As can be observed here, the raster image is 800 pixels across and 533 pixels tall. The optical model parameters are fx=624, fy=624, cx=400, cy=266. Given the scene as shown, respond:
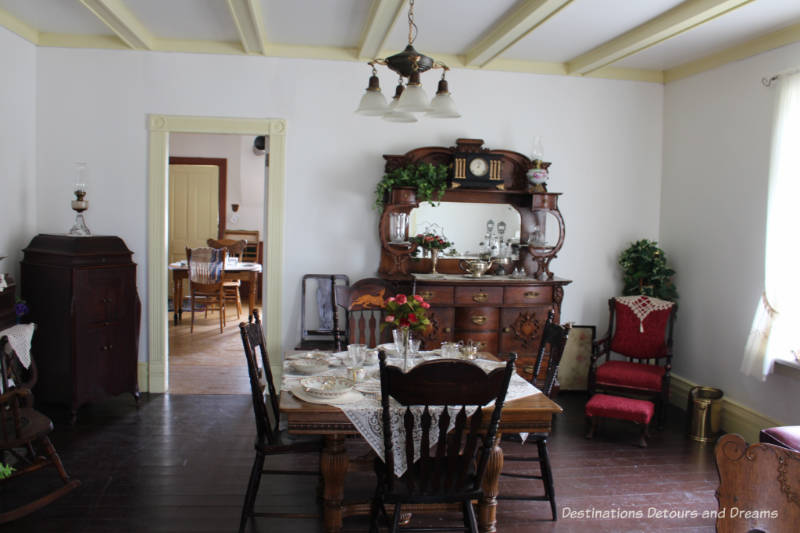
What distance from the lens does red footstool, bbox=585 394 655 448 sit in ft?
13.9

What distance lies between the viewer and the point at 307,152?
509 centimetres

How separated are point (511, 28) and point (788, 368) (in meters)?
2.86

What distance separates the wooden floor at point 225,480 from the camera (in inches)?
122

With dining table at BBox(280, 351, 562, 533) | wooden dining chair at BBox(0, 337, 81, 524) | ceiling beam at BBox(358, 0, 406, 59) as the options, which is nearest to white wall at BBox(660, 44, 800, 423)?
dining table at BBox(280, 351, 562, 533)

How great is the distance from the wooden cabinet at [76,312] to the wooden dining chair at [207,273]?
2938mm

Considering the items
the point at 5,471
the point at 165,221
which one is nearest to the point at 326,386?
the point at 5,471

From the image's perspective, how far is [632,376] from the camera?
4652mm

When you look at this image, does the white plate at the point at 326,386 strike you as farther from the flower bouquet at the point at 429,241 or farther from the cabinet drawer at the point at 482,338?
the flower bouquet at the point at 429,241

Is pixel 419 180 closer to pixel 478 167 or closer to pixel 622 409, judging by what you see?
pixel 478 167

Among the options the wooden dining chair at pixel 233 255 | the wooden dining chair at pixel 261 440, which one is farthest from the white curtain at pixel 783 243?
the wooden dining chair at pixel 233 255

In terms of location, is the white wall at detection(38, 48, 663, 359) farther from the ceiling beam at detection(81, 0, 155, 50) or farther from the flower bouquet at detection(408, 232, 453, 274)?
the flower bouquet at detection(408, 232, 453, 274)

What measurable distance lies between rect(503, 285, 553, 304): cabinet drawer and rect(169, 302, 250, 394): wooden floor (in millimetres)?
2326

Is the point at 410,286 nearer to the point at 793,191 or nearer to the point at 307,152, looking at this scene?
the point at 307,152

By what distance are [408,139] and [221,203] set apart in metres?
5.33
